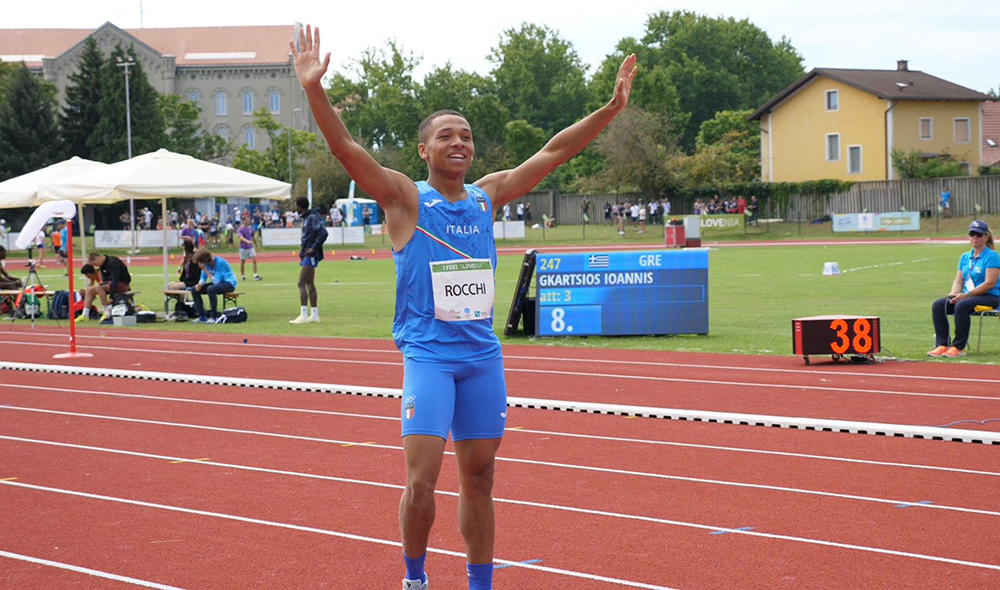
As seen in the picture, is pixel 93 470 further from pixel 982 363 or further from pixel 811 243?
pixel 811 243

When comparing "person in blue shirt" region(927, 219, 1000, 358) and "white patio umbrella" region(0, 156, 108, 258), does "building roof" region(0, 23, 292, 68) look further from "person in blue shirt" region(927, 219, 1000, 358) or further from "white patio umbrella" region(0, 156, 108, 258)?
"person in blue shirt" region(927, 219, 1000, 358)

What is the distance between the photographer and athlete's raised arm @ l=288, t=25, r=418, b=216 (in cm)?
431

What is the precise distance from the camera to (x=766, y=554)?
5.38 meters

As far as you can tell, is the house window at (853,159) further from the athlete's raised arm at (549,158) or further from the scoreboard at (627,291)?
the athlete's raised arm at (549,158)

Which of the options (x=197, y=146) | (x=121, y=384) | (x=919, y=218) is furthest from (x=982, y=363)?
(x=197, y=146)

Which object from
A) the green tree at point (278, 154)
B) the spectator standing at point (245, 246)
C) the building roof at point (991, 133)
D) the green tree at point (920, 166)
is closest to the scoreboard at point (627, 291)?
the spectator standing at point (245, 246)

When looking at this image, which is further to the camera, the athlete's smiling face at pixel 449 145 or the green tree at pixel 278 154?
the green tree at pixel 278 154

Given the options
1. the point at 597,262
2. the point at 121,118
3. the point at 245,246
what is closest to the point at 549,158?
the point at 597,262

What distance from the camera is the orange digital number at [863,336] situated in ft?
40.3

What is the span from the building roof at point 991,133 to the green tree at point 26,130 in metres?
53.2

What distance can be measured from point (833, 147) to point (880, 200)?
9280 mm

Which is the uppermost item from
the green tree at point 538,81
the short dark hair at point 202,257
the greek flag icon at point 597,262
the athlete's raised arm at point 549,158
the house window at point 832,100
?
the green tree at point 538,81

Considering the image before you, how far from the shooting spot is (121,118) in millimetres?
71625

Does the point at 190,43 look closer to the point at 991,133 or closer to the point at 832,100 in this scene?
the point at 832,100
